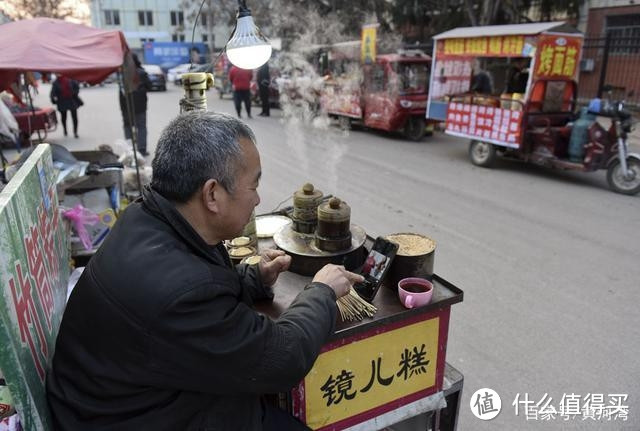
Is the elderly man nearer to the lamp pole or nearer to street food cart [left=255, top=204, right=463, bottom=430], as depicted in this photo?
street food cart [left=255, top=204, right=463, bottom=430]

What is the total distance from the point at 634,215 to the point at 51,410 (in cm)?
593

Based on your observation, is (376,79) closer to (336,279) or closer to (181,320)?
(336,279)

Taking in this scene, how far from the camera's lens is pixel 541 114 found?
7008 millimetres

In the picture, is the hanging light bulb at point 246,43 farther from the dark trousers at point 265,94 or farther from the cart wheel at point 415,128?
the dark trousers at point 265,94

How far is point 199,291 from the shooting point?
1.13 metres

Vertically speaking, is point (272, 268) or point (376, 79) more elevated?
point (376, 79)

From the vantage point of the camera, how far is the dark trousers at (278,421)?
159 centimetres

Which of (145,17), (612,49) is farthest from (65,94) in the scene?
(145,17)

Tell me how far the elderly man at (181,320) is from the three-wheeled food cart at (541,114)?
629 cm

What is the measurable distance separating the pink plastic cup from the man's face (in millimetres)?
741

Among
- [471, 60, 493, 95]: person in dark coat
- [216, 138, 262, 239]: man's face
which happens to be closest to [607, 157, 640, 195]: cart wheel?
[471, 60, 493, 95]: person in dark coat

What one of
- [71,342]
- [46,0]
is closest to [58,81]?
[71,342]

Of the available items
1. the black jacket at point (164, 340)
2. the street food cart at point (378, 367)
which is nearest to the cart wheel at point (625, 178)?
the street food cart at point (378, 367)

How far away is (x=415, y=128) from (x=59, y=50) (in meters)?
7.44
